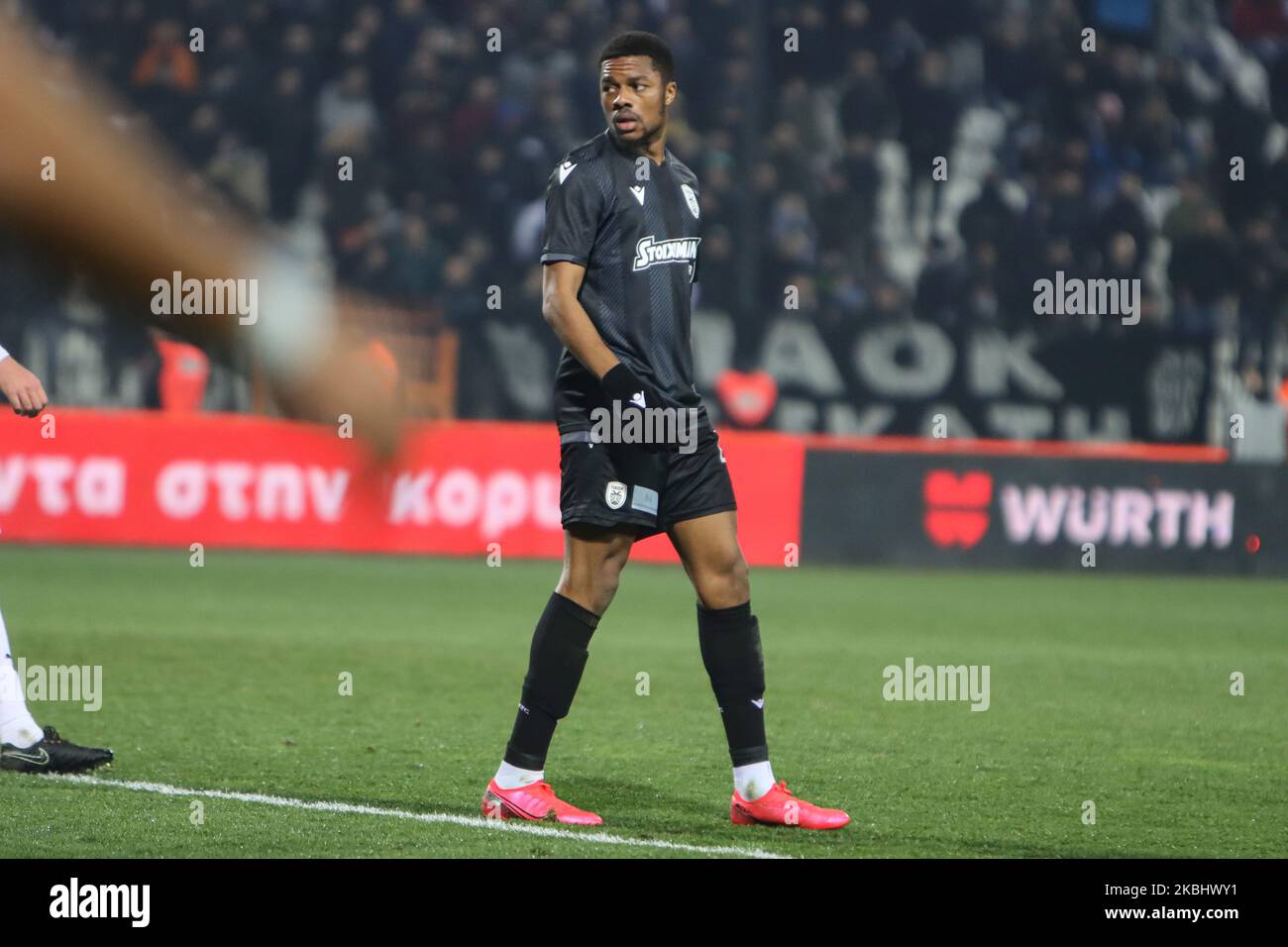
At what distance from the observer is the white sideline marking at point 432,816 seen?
399cm

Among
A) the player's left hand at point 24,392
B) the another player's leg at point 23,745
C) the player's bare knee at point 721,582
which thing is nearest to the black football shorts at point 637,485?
the player's bare knee at point 721,582

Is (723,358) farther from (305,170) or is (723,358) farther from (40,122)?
(40,122)

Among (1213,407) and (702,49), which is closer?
(1213,407)

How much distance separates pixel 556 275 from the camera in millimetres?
4250

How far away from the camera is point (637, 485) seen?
4.27 m

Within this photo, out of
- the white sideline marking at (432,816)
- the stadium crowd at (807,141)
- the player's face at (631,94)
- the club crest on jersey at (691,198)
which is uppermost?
the stadium crowd at (807,141)

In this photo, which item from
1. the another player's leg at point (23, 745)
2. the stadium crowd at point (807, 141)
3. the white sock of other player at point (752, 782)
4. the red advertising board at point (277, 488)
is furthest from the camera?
the stadium crowd at point (807, 141)

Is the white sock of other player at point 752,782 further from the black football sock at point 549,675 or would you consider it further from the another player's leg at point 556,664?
the black football sock at point 549,675

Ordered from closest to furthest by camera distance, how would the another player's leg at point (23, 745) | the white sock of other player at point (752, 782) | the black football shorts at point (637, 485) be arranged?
the black football shorts at point (637, 485) → the white sock of other player at point (752, 782) → the another player's leg at point (23, 745)

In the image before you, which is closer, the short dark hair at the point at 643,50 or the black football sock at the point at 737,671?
the short dark hair at the point at 643,50

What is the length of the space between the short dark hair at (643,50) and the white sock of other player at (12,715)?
2302 mm

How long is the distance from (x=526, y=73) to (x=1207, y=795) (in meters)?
12.6

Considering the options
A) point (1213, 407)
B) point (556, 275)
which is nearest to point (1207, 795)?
point (556, 275)

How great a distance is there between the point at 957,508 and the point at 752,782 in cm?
925
